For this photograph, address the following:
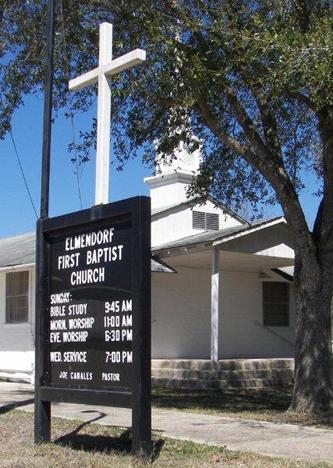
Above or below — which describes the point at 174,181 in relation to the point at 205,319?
above

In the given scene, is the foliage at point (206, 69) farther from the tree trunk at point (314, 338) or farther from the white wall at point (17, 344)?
the white wall at point (17, 344)

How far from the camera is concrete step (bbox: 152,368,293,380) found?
53.3 ft

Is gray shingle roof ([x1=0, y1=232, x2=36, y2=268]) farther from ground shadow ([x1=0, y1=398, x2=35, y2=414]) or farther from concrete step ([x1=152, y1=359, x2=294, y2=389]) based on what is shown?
ground shadow ([x1=0, y1=398, x2=35, y2=414])

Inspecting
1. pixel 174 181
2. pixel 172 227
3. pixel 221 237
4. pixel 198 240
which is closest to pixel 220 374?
pixel 221 237

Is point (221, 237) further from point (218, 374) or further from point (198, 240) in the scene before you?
point (218, 374)

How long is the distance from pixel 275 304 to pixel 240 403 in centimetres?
877

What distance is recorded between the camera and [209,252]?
1775 cm

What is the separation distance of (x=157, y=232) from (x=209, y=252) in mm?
2706

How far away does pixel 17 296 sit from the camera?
18844 mm

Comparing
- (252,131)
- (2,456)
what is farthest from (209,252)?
(2,456)

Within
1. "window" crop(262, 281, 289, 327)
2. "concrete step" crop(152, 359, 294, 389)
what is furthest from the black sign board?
"window" crop(262, 281, 289, 327)

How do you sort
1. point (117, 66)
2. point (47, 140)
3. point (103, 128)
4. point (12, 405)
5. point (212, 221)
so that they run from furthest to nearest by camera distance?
1. point (212, 221)
2. point (12, 405)
3. point (47, 140)
4. point (117, 66)
5. point (103, 128)

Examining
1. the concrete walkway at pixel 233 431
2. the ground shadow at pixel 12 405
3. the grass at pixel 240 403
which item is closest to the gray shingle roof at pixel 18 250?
the grass at pixel 240 403

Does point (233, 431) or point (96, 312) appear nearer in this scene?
point (96, 312)
